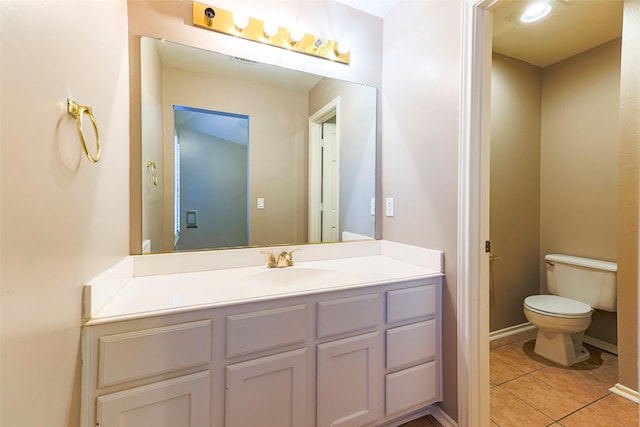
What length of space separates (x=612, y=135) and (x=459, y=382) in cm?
229

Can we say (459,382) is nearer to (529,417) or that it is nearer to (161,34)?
(529,417)

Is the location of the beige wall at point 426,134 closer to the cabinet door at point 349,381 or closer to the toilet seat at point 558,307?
the cabinet door at point 349,381

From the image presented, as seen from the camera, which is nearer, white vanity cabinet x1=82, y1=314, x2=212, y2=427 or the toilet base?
white vanity cabinet x1=82, y1=314, x2=212, y2=427

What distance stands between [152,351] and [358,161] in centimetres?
152

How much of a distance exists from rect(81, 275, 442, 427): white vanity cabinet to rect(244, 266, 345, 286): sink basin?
12.3 inches

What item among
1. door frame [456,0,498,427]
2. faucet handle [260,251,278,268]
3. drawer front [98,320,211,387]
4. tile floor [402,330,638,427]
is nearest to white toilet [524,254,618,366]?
tile floor [402,330,638,427]

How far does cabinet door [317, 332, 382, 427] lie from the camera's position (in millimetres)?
1189

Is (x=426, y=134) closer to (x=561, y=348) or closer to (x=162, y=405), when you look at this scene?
(x=162, y=405)

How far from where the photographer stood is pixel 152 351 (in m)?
0.93

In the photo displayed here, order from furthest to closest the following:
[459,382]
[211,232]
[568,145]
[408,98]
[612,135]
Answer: [568,145] < [612,135] < [408,98] < [211,232] < [459,382]

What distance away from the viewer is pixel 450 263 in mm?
1409

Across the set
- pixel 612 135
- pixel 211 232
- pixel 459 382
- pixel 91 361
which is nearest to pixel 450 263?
pixel 459 382

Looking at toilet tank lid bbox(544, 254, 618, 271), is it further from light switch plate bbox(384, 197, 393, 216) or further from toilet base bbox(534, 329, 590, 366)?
light switch plate bbox(384, 197, 393, 216)

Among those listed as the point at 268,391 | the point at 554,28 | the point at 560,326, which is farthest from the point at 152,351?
the point at 554,28
